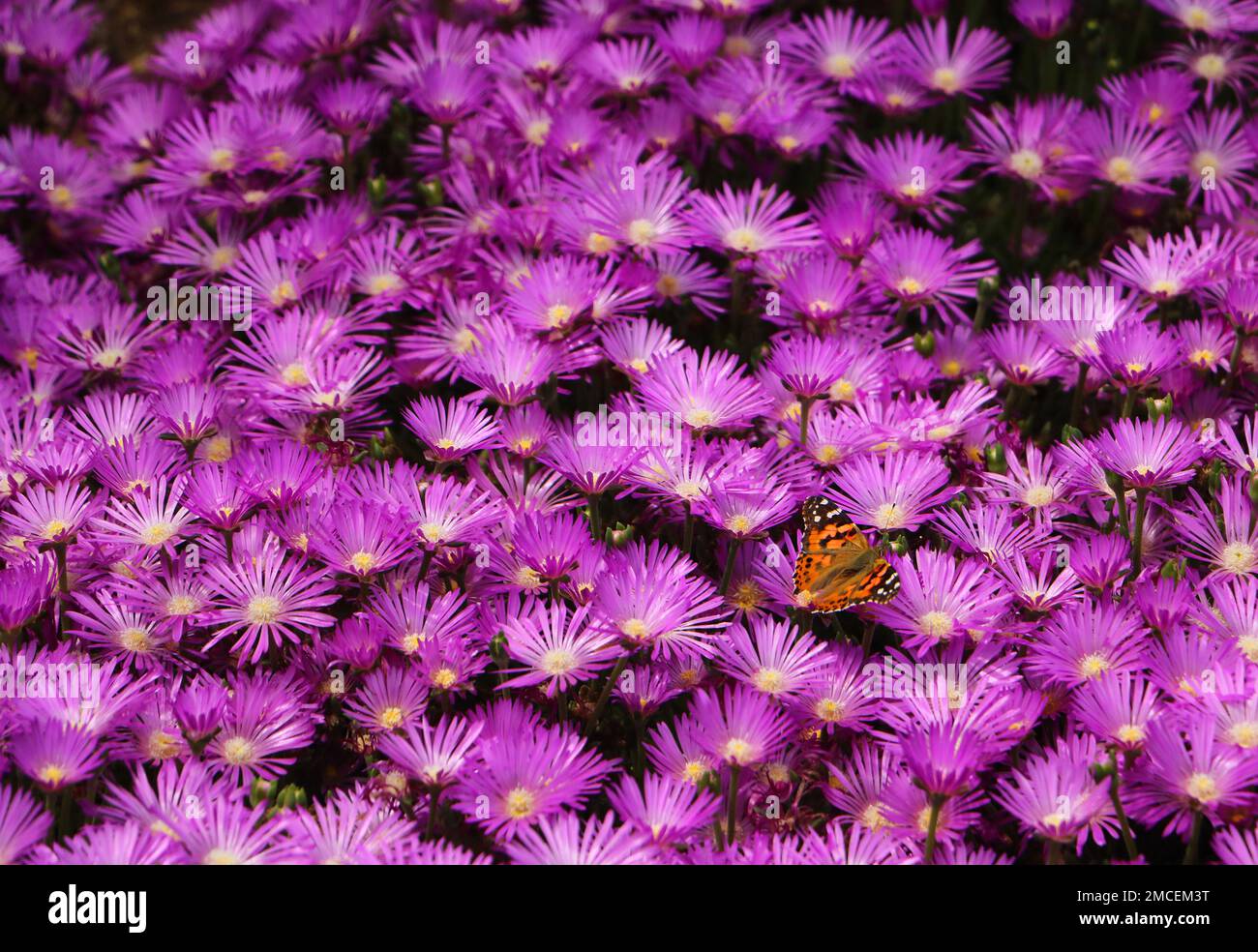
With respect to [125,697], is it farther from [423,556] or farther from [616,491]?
[616,491]

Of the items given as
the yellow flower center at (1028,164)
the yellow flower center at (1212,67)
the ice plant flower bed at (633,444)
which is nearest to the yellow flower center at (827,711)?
the ice plant flower bed at (633,444)

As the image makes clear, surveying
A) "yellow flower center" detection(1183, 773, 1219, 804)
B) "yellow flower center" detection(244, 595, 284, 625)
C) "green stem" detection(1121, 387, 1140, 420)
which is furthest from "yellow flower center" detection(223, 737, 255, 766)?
"green stem" detection(1121, 387, 1140, 420)

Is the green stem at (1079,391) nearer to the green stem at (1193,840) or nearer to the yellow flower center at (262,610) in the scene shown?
the green stem at (1193,840)

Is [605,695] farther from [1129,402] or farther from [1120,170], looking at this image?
[1120,170]

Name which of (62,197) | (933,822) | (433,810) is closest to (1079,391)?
(933,822)
